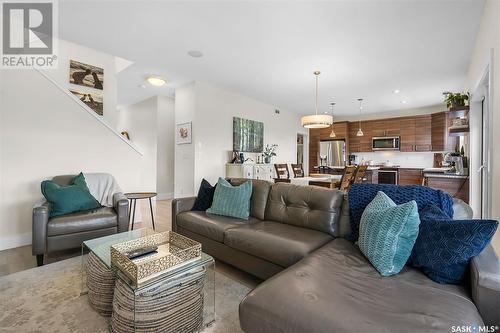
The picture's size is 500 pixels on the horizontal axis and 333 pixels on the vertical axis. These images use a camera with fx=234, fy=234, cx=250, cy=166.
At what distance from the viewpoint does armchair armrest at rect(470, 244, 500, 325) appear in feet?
3.22

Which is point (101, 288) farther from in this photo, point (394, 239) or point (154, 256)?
point (394, 239)

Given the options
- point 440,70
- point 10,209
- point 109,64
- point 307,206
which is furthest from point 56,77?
point 440,70

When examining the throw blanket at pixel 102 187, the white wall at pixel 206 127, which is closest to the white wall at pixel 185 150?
the white wall at pixel 206 127

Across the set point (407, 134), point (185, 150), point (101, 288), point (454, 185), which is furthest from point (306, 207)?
point (407, 134)

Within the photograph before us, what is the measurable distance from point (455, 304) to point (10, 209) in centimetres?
418

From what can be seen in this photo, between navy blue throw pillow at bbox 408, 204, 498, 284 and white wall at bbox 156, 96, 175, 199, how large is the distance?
6.09 m

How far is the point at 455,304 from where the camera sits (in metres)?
0.99

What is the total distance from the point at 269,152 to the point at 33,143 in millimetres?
5062

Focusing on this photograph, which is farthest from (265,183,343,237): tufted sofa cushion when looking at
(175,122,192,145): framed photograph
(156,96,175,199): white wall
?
(156,96,175,199): white wall

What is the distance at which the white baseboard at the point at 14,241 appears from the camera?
2.76 metres

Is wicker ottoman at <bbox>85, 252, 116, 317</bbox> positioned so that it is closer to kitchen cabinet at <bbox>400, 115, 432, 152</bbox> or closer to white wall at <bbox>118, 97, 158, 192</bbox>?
white wall at <bbox>118, 97, 158, 192</bbox>

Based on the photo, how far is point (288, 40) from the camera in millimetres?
3260

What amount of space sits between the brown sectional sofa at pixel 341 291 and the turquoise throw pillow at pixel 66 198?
1.85 meters

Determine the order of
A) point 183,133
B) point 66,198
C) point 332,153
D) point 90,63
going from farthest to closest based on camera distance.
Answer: point 332,153, point 183,133, point 90,63, point 66,198
